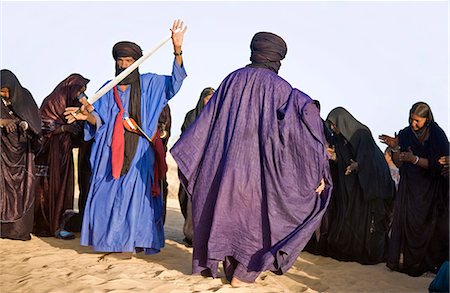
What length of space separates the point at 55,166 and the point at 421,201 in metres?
4.75

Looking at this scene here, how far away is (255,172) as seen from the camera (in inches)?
213

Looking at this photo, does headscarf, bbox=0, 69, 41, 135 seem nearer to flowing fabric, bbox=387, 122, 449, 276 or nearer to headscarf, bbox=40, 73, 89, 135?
headscarf, bbox=40, 73, 89, 135

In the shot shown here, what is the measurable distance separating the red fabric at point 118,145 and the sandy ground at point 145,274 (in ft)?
3.03

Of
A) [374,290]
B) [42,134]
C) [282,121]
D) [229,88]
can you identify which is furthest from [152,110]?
[374,290]

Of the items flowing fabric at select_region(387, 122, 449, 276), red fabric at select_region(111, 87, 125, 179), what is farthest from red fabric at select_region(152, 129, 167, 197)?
flowing fabric at select_region(387, 122, 449, 276)

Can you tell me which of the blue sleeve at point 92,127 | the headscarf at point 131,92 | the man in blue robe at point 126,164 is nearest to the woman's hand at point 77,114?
the man in blue robe at point 126,164

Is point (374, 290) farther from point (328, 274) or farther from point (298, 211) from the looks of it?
point (298, 211)

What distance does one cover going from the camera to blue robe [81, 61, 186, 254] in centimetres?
641

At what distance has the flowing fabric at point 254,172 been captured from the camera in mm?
5336

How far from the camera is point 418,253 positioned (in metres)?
6.98

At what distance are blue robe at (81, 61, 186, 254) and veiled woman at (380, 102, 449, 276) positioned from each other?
8.75 feet

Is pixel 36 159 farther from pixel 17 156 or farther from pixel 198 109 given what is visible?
pixel 198 109

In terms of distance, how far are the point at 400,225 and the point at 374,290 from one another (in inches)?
53.8

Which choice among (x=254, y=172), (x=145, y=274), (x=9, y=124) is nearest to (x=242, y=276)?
(x=254, y=172)
